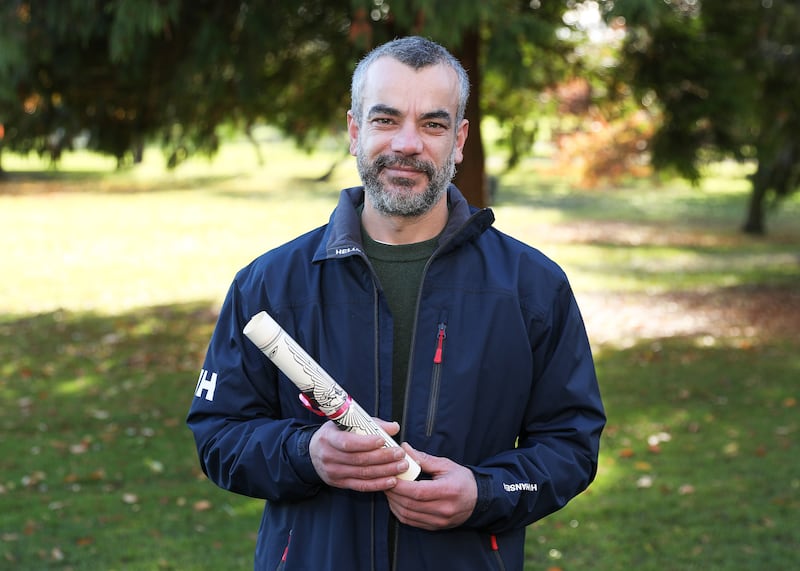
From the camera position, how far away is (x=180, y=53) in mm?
9961

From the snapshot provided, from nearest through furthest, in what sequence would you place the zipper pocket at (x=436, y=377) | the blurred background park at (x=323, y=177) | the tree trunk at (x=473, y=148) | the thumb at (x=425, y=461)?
the thumb at (x=425, y=461) < the zipper pocket at (x=436, y=377) < the blurred background park at (x=323, y=177) < the tree trunk at (x=473, y=148)

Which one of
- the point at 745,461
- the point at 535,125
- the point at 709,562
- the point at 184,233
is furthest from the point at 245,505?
the point at 184,233

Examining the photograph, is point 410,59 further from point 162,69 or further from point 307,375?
point 162,69

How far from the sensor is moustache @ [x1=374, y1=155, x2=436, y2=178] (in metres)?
2.67

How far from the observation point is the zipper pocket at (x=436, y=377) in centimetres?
259

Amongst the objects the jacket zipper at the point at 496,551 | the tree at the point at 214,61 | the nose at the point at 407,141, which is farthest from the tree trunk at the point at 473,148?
the jacket zipper at the point at 496,551

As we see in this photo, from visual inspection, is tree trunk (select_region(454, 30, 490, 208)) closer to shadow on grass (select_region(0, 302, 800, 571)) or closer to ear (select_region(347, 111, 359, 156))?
shadow on grass (select_region(0, 302, 800, 571))

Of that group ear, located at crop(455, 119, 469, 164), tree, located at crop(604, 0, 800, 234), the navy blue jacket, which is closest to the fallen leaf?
tree, located at crop(604, 0, 800, 234)

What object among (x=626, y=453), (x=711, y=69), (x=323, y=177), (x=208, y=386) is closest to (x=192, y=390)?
(x=323, y=177)

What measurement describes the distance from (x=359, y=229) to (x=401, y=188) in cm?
17

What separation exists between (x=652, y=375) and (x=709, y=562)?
493 centimetres

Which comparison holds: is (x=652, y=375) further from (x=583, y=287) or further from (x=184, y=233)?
(x=184, y=233)

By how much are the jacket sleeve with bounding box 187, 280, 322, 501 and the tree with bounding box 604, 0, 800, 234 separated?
7948 millimetres

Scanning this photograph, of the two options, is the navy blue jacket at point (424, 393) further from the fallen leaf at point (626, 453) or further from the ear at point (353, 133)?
the fallen leaf at point (626, 453)
